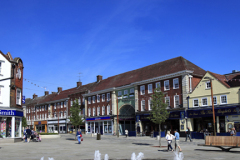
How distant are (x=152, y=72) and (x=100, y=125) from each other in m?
18.3

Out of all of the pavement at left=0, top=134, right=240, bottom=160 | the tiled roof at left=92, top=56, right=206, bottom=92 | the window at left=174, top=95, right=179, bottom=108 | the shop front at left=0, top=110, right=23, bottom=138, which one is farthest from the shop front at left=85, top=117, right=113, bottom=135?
the pavement at left=0, top=134, right=240, bottom=160

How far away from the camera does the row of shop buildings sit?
35.8m

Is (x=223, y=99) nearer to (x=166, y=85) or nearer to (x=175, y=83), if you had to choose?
(x=175, y=83)

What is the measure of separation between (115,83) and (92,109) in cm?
911

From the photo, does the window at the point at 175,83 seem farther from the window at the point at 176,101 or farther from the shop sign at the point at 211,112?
the shop sign at the point at 211,112

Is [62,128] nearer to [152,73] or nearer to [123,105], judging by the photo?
[123,105]

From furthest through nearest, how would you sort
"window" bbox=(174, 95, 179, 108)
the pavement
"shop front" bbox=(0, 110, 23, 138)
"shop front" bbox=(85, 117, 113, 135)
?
"shop front" bbox=(85, 117, 113, 135), "window" bbox=(174, 95, 179, 108), "shop front" bbox=(0, 110, 23, 138), the pavement

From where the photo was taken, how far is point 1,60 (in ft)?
99.7

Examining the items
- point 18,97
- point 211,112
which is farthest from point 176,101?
point 18,97

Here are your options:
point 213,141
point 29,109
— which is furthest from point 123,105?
point 29,109

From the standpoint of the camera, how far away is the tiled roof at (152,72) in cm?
4266

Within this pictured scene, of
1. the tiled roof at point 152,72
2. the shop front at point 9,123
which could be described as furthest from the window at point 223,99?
the shop front at point 9,123

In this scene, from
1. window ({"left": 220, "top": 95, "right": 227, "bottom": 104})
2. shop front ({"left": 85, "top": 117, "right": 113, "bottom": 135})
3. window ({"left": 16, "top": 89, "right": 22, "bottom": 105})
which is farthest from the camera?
shop front ({"left": 85, "top": 117, "right": 113, "bottom": 135})

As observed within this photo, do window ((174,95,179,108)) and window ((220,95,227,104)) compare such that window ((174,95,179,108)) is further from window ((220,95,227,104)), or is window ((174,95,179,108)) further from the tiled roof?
window ((220,95,227,104))
